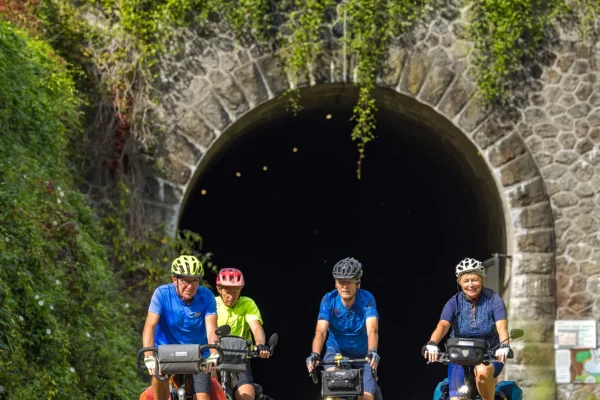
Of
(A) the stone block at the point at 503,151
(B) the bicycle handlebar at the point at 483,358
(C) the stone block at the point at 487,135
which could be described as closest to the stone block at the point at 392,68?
(C) the stone block at the point at 487,135

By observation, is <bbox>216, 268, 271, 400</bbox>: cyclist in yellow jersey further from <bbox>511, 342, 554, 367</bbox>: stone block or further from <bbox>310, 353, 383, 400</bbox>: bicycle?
<bbox>511, 342, 554, 367</bbox>: stone block

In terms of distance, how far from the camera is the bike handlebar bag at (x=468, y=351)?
966cm

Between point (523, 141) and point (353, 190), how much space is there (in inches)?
304

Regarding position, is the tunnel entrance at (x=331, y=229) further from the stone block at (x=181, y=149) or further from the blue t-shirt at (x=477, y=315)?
the blue t-shirt at (x=477, y=315)

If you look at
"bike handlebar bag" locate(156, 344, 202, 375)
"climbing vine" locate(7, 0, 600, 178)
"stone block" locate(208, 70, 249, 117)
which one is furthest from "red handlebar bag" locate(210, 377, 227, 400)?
"stone block" locate(208, 70, 249, 117)

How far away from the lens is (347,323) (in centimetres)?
1070

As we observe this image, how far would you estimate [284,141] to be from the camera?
21.2 meters

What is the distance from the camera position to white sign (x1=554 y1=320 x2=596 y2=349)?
15945 mm

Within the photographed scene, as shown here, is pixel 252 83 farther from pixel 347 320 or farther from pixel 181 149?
pixel 347 320

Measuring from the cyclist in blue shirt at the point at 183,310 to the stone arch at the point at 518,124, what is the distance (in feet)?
20.2

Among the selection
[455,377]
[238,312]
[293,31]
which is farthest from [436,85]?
[455,377]

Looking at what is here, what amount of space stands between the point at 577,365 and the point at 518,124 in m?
3.25

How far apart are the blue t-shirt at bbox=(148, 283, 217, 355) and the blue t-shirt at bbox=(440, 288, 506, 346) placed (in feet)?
6.92

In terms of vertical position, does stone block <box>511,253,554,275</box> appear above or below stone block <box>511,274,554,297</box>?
above
